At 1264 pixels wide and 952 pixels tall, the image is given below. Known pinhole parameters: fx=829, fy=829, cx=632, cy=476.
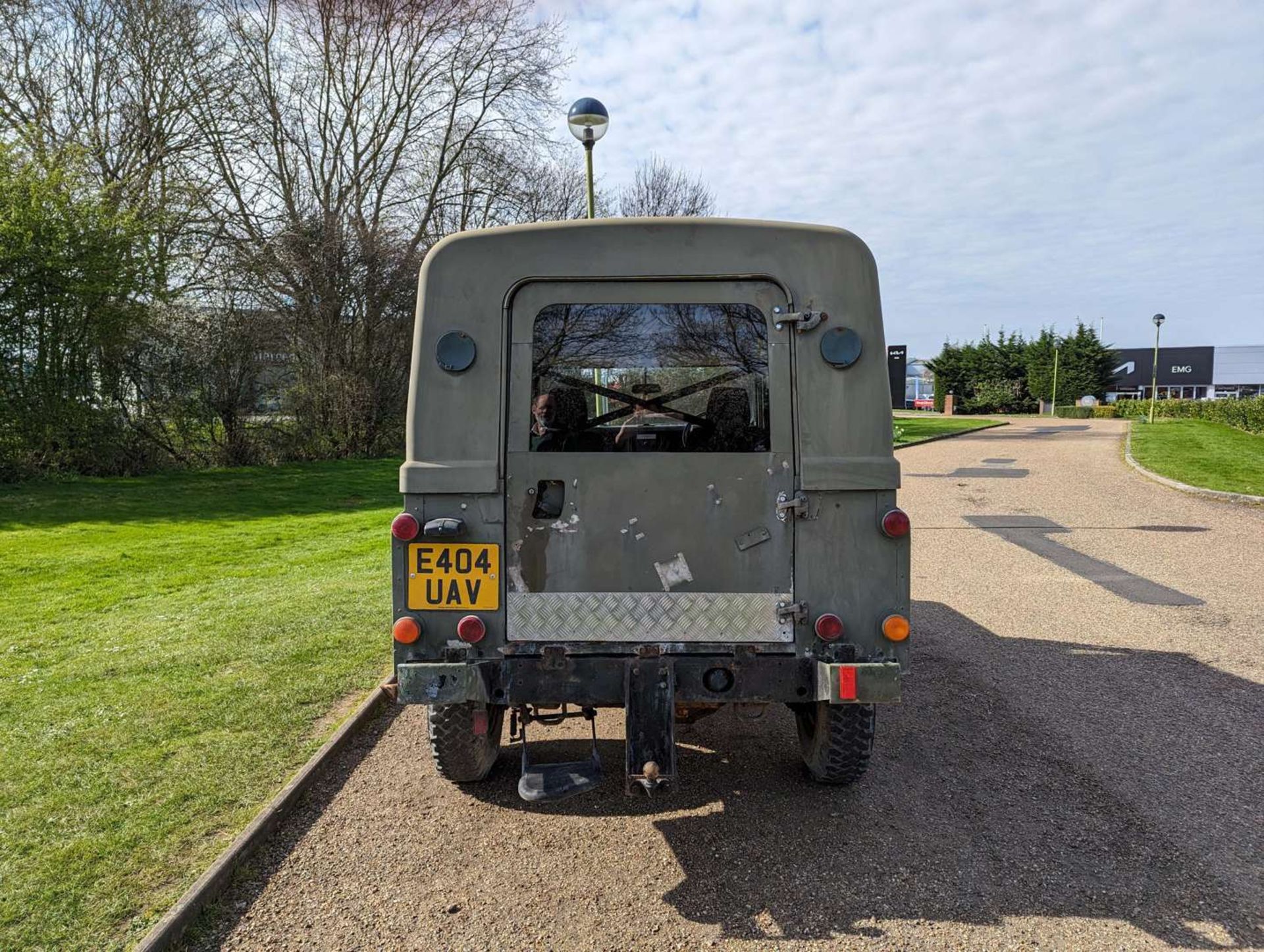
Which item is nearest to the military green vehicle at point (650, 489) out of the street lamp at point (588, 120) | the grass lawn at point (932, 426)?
the street lamp at point (588, 120)

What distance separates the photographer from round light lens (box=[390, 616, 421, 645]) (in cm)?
331

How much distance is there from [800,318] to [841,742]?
1.85 metres

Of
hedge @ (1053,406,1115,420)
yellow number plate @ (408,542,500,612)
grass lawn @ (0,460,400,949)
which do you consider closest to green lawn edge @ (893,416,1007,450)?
hedge @ (1053,406,1115,420)

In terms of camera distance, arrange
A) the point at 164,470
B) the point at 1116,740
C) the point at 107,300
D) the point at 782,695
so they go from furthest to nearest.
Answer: the point at 164,470 → the point at 107,300 → the point at 1116,740 → the point at 782,695

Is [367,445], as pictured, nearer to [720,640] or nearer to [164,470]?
[164,470]

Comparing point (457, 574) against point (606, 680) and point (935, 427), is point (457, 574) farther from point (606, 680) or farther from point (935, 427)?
point (935, 427)

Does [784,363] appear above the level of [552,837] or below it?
above

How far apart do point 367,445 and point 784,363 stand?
21.5 m

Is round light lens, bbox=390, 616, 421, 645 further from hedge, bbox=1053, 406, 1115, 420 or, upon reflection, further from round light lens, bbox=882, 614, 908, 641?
hedge, bbox=1053, 406, 1115, 420

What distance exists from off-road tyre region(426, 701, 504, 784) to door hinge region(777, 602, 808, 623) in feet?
4.21

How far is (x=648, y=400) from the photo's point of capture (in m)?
3.49

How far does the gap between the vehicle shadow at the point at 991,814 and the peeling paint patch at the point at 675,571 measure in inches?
43.2

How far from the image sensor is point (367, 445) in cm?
2334

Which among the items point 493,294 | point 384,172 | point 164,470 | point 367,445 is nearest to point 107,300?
point 164,470
